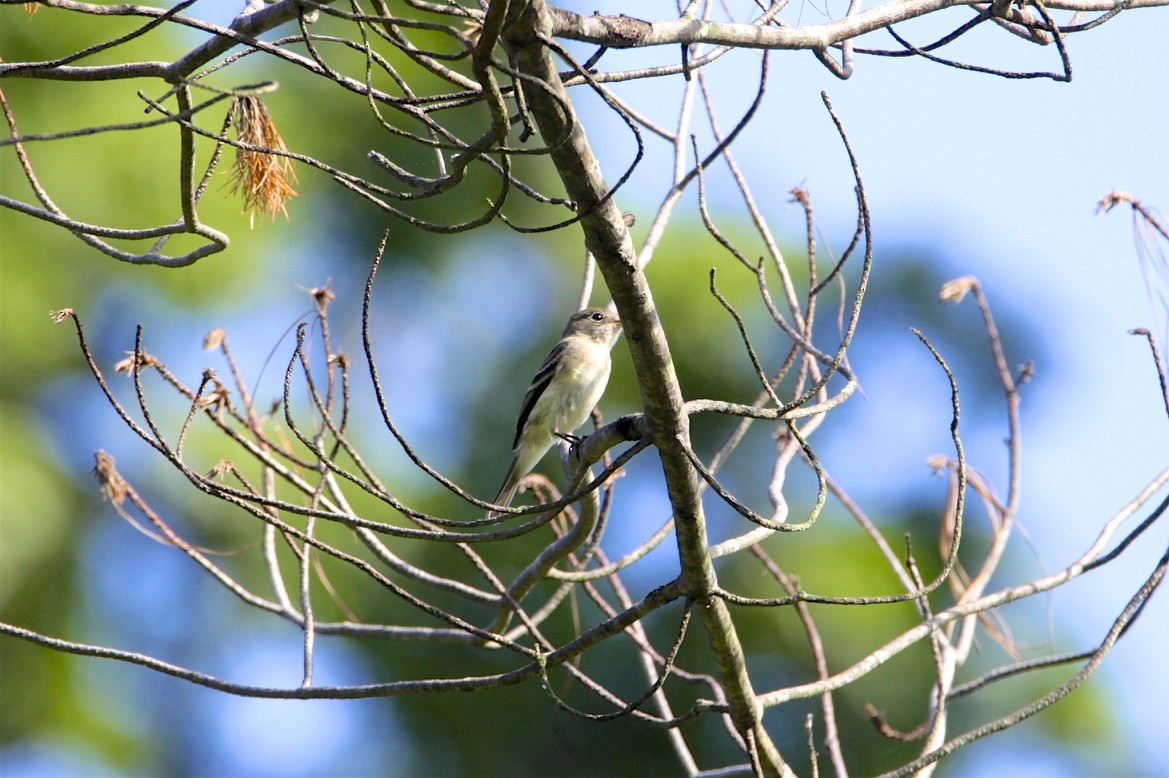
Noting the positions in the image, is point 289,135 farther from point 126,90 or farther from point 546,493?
point 546,493

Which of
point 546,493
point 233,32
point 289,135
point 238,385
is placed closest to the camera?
point 233,32

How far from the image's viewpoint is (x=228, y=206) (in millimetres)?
11047

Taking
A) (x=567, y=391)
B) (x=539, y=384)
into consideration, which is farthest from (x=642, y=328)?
(x=539, y=384)

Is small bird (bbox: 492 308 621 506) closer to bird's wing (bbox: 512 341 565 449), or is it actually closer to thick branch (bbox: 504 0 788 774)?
bird's wing (bbox: 512 341 565 449)

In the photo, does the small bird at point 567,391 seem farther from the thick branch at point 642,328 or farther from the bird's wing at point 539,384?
the thick branch at point 642,328

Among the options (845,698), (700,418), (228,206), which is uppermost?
(228,206)

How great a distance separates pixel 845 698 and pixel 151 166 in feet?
26.8

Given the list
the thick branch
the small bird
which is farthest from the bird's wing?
the thick branch

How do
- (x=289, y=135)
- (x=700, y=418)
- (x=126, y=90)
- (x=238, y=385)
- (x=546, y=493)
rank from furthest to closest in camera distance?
(x=289, y=135), (x=126, y=90), (x=700, y=418), (x=546, y=493), (x=238, y=385)

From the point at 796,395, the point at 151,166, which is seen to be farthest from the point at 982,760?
the point at 151,166

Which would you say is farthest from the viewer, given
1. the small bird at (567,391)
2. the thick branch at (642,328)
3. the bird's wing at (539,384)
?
the bird's wing at (539,384)

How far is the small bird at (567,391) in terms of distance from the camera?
6.27m

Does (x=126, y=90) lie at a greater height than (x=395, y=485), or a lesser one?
greater

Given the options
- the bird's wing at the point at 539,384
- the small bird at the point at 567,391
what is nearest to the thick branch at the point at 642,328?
the small bird at the point at 567,391
